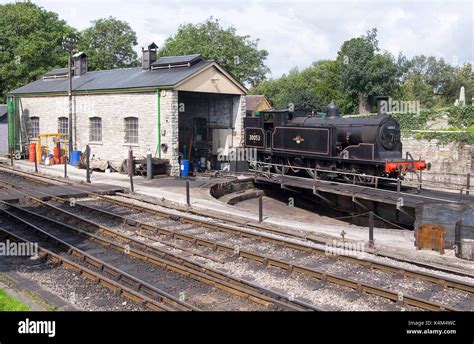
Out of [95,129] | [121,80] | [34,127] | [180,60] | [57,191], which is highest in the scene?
[180,60]

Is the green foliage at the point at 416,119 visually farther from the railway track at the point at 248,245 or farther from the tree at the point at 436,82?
the railway track at the point at 248,245

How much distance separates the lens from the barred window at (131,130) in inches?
961

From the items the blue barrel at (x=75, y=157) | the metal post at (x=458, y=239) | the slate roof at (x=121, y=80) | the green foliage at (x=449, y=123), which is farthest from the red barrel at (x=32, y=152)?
the metal post at (x=458, y=239)

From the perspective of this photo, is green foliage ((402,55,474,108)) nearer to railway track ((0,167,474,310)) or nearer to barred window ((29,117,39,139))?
barred window ((29,117,39,139))

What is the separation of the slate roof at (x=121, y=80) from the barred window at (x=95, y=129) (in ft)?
5.47

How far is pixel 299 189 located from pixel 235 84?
765 centimetres

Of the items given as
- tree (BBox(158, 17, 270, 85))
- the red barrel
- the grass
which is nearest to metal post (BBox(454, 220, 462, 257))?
the grass

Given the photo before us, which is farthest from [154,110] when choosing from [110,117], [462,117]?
[462,117]

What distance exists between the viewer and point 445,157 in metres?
25.5

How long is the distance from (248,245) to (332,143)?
30.9ft

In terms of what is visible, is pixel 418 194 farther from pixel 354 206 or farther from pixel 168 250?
pixel 168 250

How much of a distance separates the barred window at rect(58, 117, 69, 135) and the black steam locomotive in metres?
11.4

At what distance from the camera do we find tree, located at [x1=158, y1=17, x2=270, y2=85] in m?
57.4

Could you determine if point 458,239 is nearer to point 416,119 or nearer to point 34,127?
point 416,119
